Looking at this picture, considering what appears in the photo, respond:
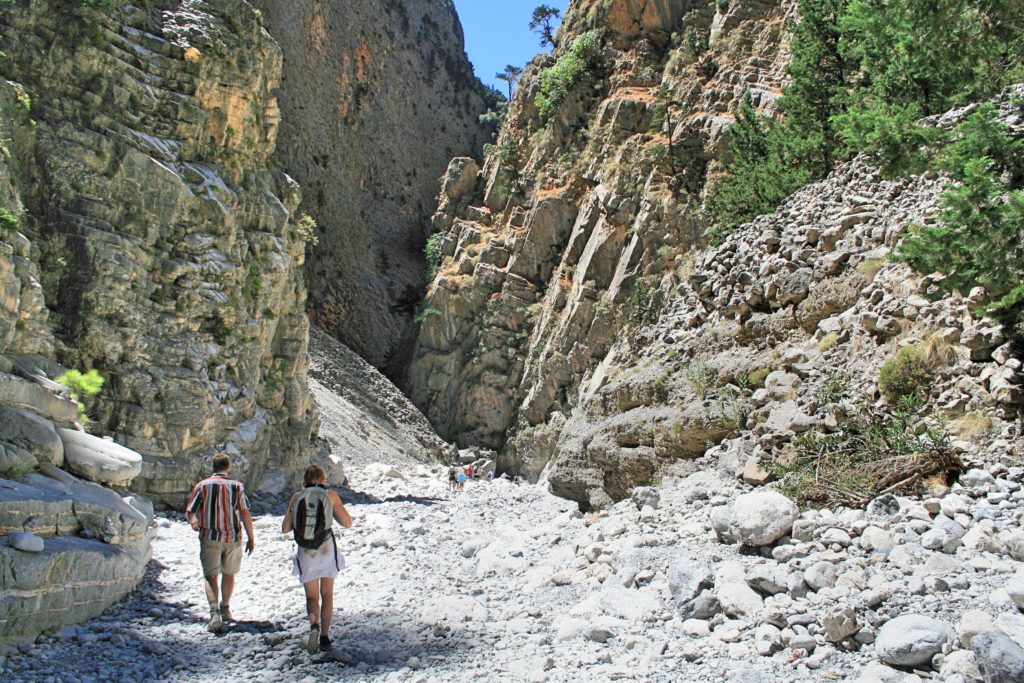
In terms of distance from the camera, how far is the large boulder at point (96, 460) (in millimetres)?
7359

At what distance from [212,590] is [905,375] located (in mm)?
6786

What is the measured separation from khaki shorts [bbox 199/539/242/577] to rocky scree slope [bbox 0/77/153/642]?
83 centimetres

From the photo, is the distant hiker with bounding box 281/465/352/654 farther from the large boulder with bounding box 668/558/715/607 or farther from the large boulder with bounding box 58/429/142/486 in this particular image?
the large boulder with bounding box 58/429/142/486

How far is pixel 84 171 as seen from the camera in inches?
619

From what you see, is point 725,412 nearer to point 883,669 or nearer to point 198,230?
point 883,669

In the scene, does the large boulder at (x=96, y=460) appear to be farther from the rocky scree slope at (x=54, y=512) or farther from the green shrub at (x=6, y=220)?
the green shrub at (x=6, y=220)

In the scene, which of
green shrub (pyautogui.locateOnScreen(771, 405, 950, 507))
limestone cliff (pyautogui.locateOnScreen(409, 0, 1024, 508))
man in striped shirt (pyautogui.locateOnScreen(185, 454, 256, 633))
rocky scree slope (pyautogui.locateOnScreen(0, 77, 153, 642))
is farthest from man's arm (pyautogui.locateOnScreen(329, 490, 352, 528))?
limestone cliff (pyautogui.locateOnScreen(409, 0, 1024, 508))

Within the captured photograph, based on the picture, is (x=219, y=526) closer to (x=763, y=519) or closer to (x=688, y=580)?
(x=688, y=580)

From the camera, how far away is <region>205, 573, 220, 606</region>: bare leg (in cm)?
630

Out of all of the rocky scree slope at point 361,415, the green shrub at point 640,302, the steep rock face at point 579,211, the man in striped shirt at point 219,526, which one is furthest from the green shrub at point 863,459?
the rocky scree slope at point 361,415

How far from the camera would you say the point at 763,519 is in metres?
6.14

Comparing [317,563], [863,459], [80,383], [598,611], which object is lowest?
[598,611]

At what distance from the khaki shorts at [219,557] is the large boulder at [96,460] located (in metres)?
1.79

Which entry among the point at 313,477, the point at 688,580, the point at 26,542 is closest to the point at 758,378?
the point at 688,580
